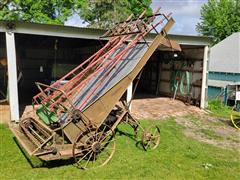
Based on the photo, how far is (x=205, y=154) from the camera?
20.8 feet

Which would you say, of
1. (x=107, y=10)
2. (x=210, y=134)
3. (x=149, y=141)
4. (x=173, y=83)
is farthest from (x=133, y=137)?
(x=107, y=10)

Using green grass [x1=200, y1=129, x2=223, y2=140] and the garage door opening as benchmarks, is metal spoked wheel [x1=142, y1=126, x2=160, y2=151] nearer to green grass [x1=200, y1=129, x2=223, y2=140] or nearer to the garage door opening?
green grass [x1=200, y1=129, x2=223, y2=140]

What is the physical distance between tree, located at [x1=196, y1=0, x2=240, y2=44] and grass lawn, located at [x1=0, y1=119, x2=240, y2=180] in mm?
29635

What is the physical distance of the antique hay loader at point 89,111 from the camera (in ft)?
16.4

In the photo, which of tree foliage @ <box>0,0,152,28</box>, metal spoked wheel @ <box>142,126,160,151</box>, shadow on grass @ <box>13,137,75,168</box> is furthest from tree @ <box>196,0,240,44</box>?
shadow on grass @ <box>13,137,75,168</box>

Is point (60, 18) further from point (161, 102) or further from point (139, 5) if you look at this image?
point (161, 102)

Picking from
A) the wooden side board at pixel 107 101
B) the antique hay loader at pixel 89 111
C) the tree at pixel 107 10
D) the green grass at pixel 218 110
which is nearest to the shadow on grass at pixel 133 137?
the antique hay loader at pixel 89 111

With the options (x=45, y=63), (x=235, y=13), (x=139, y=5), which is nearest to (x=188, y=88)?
(x=45, y=63)

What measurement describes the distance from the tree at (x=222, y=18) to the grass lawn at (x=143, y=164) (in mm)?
29635

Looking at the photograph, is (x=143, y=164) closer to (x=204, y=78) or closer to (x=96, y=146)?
(x=96, y=146)

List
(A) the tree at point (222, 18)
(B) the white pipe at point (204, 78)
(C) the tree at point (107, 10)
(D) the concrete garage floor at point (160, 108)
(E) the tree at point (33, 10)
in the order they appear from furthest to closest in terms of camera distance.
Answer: (A) the tree at point (222, 18) < (C) the tree at point (107, 10) < (E) the tree at point (33, 10) < (B) the white pipe at point (204, 78) < (D) the concrete garage floor at point (160, 108)

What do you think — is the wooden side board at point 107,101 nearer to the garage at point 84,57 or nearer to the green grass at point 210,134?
the garage at point 84,57

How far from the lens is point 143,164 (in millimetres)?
5520

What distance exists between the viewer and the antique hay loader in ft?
16.4
